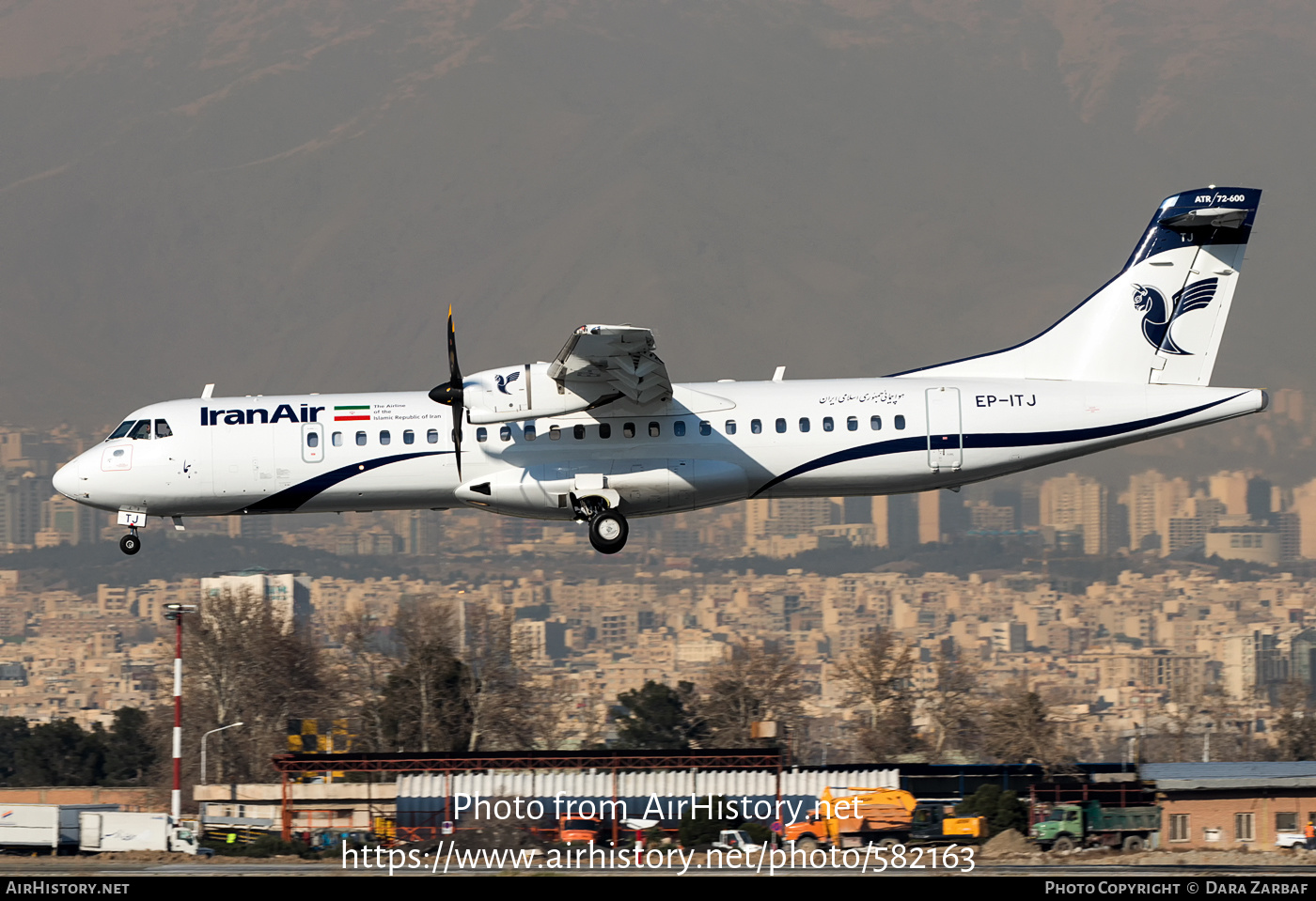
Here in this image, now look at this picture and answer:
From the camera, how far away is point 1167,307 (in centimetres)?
2777

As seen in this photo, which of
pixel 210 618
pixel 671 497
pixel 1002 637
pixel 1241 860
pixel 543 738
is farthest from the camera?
pixel 1002 637

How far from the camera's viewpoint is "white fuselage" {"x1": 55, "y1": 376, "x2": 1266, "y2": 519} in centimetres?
2634

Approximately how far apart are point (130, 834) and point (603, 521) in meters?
14.9

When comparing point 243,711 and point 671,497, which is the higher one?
point 671,497

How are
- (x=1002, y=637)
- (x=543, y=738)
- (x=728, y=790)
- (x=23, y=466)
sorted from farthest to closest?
1. (x=23, y=466)
2. (x=1002, y=637)
3. (x=543, y=738)
4. (x=728, y=790)

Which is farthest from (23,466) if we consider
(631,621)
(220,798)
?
(220,798)

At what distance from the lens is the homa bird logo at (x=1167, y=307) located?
90.5 ft

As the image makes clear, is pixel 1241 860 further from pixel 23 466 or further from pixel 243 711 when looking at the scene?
pixel 23 466

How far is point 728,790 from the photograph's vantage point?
4172 centimetres

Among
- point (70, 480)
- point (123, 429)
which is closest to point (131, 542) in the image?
point (70, 480)

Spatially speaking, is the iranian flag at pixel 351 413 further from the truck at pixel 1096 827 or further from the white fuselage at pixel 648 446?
the truck at pixel 1096 827

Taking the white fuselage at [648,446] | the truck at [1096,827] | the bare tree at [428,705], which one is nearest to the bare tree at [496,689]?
the bare tree at [428,705]

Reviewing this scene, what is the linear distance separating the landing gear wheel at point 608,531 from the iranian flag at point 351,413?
4.34 meters
